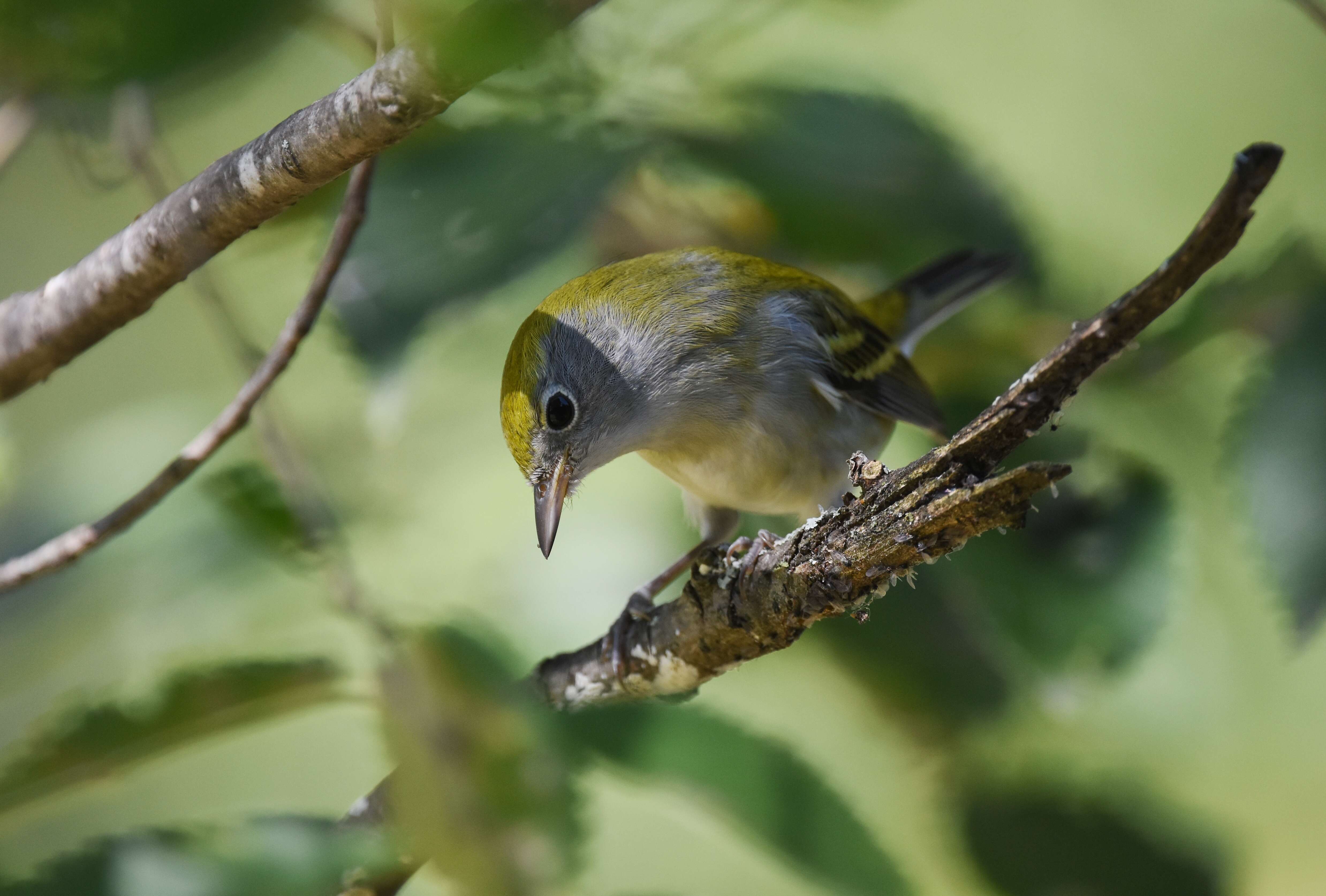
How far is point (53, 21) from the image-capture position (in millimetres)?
535

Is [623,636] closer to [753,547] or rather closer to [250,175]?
[753,547]

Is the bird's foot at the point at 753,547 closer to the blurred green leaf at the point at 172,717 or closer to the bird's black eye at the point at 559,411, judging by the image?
the bird's black eye at the point at 559,411

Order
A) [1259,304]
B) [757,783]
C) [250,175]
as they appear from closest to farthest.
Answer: [250,175]
[757,783]
[1259,304]

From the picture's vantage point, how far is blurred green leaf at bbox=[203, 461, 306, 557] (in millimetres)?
1287

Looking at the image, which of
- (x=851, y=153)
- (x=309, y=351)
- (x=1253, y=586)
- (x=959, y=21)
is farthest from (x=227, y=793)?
(x=959, y=21)

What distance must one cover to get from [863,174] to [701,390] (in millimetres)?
484

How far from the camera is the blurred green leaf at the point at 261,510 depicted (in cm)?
129

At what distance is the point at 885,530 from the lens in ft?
3.45

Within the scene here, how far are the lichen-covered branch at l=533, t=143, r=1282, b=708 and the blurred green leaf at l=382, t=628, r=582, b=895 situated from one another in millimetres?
397

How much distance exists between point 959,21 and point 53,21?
296 centimetres

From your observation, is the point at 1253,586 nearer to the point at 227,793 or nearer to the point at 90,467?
the point at 227,793

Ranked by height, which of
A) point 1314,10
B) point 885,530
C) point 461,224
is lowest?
point 885,530

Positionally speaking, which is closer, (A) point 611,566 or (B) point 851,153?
(B) point 851,153

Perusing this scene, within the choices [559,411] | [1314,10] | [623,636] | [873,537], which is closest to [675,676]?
[623,636]
